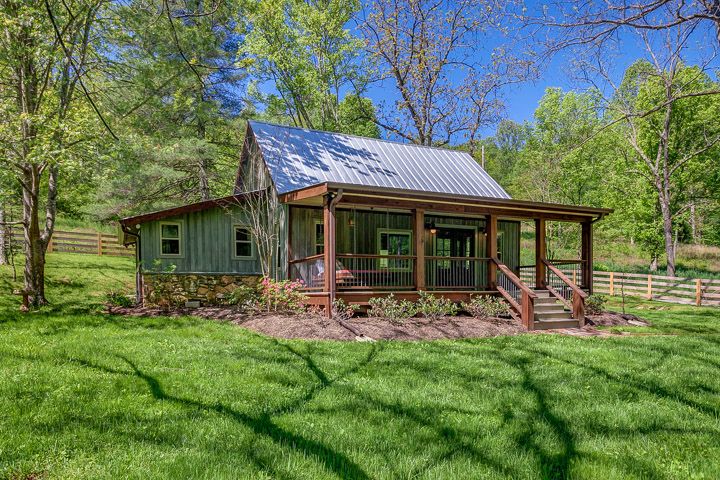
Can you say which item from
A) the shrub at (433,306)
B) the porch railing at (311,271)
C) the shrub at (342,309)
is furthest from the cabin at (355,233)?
the shrub at (433,306)

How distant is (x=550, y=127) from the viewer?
3005cm

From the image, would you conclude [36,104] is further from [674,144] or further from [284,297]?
[674,144]

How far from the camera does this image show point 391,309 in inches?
398

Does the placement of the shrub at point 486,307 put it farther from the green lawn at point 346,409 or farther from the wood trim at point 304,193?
the wood trim at point 304,193

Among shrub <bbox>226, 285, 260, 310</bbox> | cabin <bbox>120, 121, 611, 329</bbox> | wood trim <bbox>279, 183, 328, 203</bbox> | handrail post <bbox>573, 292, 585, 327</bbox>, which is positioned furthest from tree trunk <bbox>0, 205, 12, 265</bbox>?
handrail post <bbox>573, 292, 585, 327</bbox>

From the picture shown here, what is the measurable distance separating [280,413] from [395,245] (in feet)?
34.1

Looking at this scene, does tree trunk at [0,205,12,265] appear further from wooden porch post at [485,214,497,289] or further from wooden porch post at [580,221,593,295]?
wooden porch post at [580,221,593,295]

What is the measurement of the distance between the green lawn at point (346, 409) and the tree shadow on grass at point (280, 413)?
18 mm

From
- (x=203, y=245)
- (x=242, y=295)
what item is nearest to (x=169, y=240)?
(x=203, y=245)

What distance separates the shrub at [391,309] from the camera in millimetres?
10039

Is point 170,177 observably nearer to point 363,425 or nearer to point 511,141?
point 363,425

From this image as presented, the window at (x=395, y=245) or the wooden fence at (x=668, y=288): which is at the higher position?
the window at (x=395, y=245)

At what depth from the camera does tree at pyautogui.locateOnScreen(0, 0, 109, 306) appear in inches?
387

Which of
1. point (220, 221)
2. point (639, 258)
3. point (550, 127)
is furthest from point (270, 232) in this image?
point (639, 258)
